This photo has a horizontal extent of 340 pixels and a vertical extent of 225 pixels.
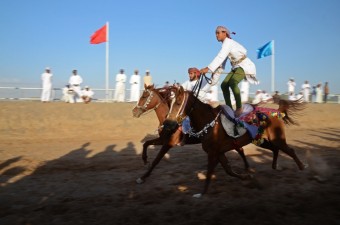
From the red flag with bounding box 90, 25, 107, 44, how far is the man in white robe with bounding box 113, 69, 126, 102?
2657 millimetres

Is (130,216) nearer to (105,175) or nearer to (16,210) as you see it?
(16,210)

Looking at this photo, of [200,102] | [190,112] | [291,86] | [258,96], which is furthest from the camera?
[291,86]

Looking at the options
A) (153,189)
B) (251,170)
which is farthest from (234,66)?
(153,189)

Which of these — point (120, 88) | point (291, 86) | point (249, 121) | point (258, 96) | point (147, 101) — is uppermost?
point (291, 86)

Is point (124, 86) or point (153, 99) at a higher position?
point (124, 86)

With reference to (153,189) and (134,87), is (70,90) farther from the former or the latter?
(153,189)

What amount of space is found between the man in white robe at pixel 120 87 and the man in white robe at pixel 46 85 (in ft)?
14.3

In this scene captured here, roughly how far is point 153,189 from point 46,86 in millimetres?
15882

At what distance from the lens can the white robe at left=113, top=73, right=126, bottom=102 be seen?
21672 millimetres

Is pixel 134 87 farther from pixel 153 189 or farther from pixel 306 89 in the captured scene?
pixel 306 89

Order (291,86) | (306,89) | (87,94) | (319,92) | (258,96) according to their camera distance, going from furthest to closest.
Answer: (319,92)
(306,89)
(291,86)
(258,96)
(87,94)

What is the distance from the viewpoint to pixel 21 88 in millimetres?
21297

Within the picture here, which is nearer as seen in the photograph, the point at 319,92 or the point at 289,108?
the point at 289,108

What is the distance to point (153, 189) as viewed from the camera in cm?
614
